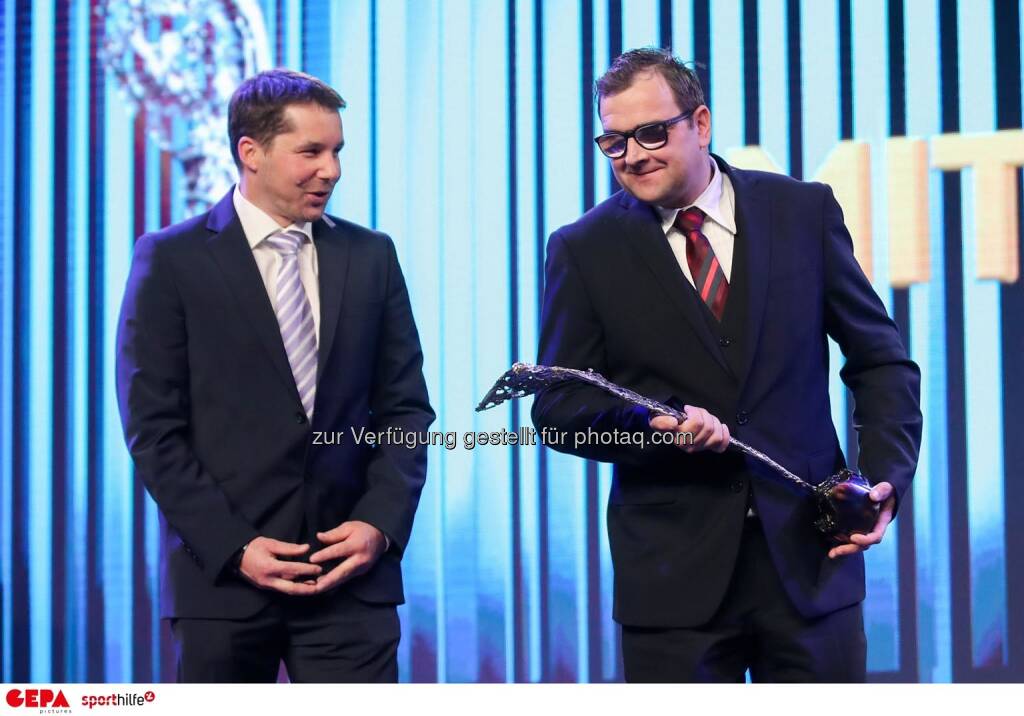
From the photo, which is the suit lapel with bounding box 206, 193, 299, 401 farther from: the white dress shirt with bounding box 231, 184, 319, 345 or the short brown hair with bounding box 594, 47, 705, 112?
the short brown hair with bounding box 594, 47, 705, 112

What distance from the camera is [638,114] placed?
249cm

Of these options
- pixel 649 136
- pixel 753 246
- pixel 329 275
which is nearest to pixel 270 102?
pixel 329 275

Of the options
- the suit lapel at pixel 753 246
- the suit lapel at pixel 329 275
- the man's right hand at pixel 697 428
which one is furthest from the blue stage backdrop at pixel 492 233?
the man's right hand at pixel 697 428

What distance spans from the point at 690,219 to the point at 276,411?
0.92 metres

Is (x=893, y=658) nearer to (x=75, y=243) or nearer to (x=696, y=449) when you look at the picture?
(x=696, y=449)

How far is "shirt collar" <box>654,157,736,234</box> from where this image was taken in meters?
2.49

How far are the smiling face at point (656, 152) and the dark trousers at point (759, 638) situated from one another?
0.67m

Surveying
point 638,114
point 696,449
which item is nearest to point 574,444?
point 696,449

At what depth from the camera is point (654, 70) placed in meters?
2.54

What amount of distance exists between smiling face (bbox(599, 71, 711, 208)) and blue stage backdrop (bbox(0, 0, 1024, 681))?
0.78 m

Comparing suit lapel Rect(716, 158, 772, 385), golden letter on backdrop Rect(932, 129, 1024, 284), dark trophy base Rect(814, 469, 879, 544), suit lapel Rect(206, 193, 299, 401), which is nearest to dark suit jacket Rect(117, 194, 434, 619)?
suit lapel Rect(206, 193, 299, 401)

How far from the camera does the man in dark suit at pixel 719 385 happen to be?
2340 mm

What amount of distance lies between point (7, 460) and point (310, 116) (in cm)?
155

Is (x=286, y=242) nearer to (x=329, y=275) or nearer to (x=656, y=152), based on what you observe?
(x=329, y=275)
